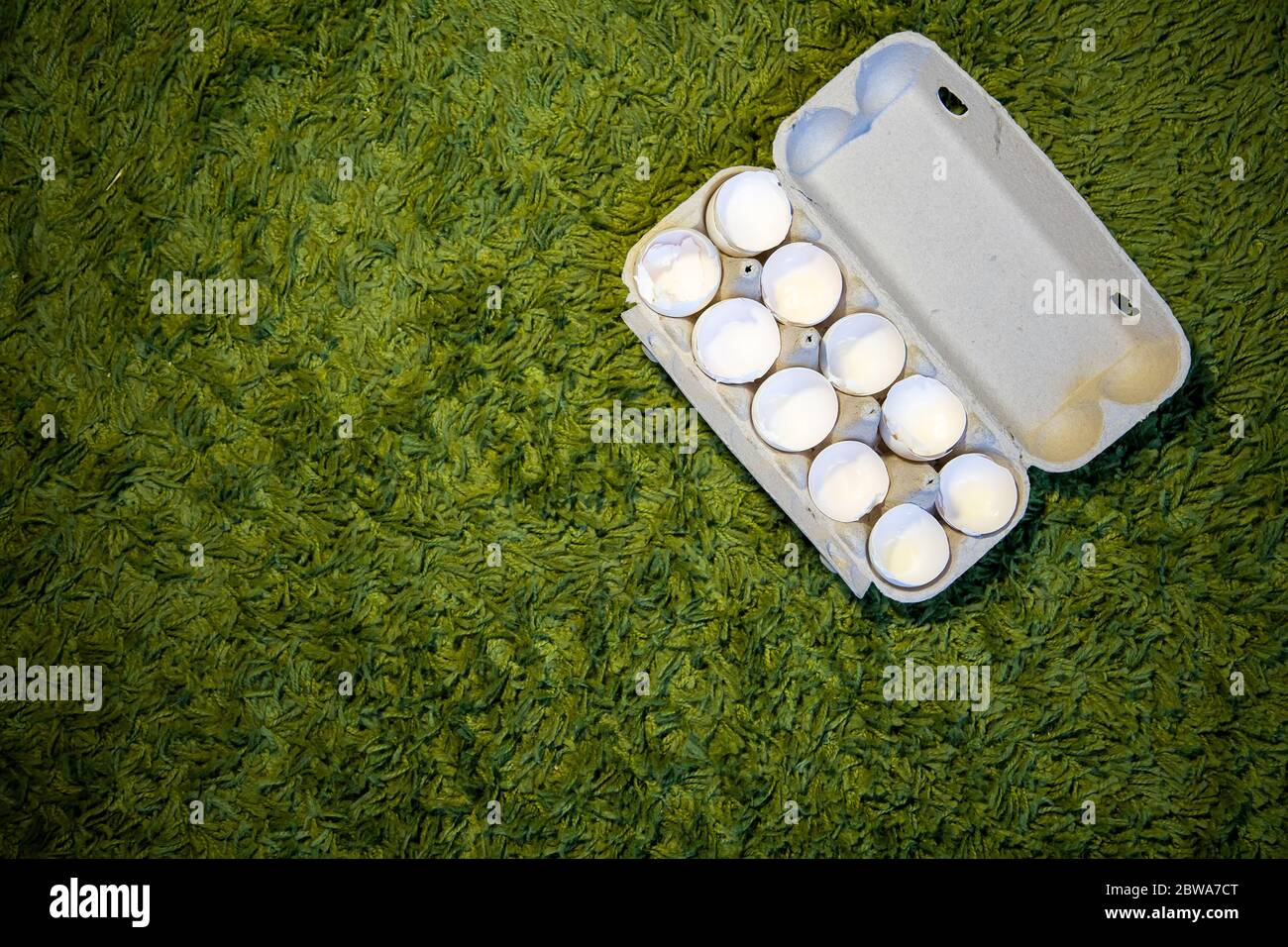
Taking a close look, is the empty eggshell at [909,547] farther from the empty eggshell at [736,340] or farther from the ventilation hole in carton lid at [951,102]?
the ventilation hole in carton lid at [951,102]

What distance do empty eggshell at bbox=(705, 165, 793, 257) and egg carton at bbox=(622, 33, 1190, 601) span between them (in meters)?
0.02

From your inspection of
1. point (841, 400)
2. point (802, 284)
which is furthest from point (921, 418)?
point (802, 284)

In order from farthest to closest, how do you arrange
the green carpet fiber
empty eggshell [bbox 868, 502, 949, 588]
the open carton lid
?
1. the green carpet fiber
2. the open carton lid
3. empty eggshell [bbox 868, 502, 949, 588]

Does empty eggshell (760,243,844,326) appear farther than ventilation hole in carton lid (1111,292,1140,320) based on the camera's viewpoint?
No

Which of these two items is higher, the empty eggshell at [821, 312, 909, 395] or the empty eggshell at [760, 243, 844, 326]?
the empty eggshell at [760, 243, 844, 326]

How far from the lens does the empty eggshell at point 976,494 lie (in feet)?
5.66

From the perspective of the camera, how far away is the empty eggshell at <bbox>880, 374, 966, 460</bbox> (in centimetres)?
173

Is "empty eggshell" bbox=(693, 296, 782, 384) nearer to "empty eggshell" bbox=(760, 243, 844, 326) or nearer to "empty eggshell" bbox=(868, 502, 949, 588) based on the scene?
"empty eggshell" bbox=(760, 243, 844, 326)

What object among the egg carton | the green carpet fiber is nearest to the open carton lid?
the egg carton

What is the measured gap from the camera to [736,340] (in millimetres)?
1724

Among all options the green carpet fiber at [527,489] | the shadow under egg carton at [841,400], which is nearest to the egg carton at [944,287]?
the shadow under egg carton at [841,400]

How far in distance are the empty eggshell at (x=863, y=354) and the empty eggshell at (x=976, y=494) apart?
0.20m

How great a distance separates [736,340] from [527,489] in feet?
1.85

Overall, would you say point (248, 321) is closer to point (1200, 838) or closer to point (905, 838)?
point (905, 838)
